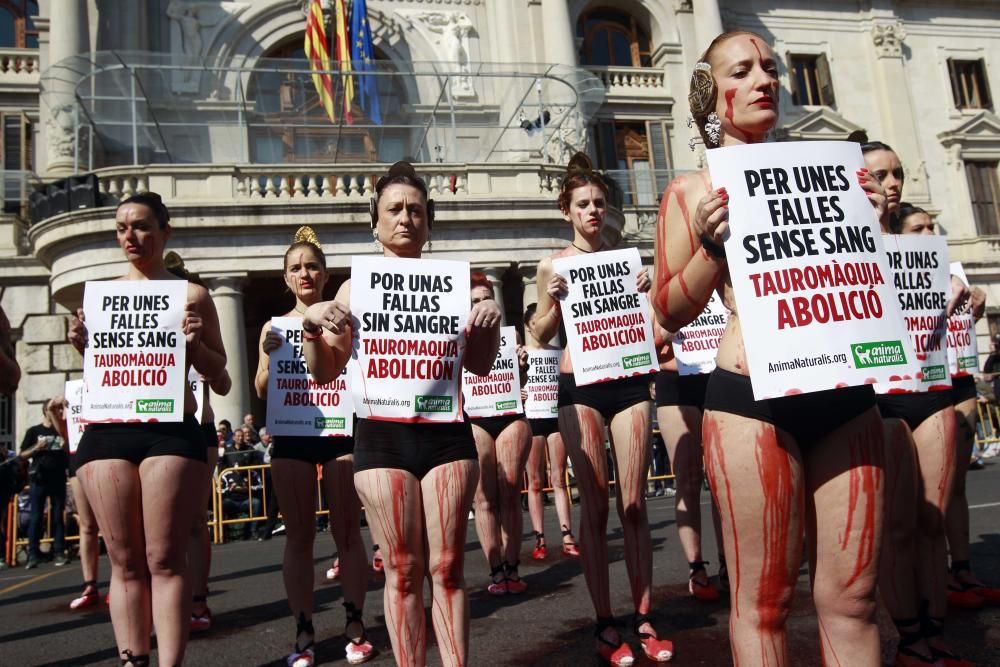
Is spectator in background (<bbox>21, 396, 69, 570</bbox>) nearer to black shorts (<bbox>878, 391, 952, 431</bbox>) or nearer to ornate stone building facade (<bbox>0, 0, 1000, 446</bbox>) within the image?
ornate stone building facade (<bbox>0, 0, 1000, 446</bbox>)

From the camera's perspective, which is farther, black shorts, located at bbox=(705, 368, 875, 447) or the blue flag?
the blue flag

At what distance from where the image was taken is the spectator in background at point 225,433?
13992 mm

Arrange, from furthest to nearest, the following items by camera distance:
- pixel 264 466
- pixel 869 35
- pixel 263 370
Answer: pixel 869 35 < pixel 264 466 < pixel 263 370

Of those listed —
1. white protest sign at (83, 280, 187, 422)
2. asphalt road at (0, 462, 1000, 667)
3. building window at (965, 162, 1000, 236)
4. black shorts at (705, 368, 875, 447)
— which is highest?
building window at (965, 162, 1000, 236)

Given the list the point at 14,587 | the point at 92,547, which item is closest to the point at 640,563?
the point at 92,547

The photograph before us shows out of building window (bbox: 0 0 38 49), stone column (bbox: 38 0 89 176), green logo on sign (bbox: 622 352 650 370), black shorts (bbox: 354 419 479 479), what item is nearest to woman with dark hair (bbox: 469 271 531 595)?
green logo on sign (bbox: 622 352 650 370)

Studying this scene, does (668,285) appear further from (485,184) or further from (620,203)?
(620,203)

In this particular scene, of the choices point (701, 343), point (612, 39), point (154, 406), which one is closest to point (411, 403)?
point (154, 406)

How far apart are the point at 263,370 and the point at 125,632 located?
6.64 ft

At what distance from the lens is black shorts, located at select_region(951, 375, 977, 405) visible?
15.0ft

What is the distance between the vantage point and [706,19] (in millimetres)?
26547

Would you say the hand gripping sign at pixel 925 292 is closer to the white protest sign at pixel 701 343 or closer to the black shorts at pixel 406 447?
the white protest sign at pixel 701 343

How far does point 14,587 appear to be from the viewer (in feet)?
29.4

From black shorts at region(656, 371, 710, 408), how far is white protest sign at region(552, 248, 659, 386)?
2.51 ft
